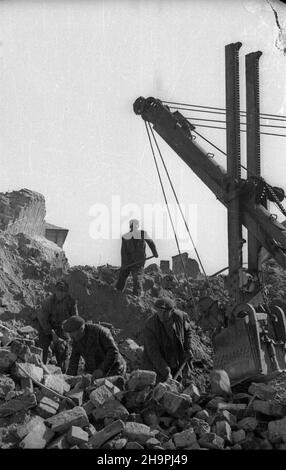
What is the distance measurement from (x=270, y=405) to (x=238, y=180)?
13.7 feet

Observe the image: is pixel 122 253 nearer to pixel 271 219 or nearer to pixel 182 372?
pixel 271 219

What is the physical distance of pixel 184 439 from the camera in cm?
639

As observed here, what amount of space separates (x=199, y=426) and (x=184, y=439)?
0.84ft

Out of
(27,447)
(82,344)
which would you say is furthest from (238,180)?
(27,447)

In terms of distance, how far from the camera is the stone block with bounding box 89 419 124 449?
6320mm

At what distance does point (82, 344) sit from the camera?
7.96 m

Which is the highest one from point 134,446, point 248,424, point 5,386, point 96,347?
point 96,347

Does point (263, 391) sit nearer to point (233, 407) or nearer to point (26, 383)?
point (233, 407)

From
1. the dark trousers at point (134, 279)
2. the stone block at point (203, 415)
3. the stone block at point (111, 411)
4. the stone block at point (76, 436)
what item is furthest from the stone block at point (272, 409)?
the dark trousers at point (134, 279)

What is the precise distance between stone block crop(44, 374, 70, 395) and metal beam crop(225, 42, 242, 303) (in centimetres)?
332

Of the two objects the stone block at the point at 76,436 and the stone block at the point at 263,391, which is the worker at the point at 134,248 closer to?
the stone block at the point at 263,391

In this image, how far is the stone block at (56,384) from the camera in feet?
24.1

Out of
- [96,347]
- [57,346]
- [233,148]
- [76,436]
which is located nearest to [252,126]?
[233,148]

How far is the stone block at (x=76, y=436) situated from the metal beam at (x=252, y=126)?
456 cm
